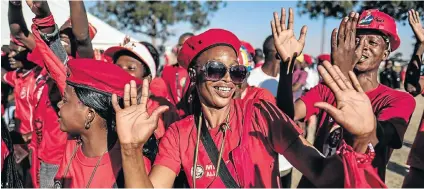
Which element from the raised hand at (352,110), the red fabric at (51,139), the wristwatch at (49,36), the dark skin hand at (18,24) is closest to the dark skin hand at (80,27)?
the wristwatch at (49,36)

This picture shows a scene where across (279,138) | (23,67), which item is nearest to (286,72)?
(279,138)

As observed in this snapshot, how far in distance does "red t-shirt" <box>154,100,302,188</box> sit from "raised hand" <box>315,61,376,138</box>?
0.43 meters

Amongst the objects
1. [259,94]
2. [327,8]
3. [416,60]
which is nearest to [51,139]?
[259,94]

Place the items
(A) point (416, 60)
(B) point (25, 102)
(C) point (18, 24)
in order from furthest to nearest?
1. (B) point (25, 102)
2. (C) point (18, 24)
3. (A) point (416, 60)

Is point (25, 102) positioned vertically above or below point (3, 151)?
below

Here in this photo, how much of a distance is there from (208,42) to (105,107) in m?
0.62

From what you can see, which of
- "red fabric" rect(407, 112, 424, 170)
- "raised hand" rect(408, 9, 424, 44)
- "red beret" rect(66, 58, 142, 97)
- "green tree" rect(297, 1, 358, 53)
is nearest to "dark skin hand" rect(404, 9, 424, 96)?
"raised hand" rect(408, 9, 424, 44)

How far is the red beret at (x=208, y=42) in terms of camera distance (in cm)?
221

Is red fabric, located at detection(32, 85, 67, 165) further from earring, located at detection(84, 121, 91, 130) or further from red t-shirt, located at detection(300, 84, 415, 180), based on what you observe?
red t-shirt, located at detection(300, 84, 415, 180)

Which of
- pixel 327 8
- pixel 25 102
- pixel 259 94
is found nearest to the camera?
pixel 259 94

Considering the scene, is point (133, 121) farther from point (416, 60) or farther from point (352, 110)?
point (416, 60)

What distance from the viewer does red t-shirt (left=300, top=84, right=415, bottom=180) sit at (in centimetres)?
200

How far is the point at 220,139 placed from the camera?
215cm

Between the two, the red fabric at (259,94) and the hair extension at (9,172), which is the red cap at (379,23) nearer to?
the red fabric at (259,94)
